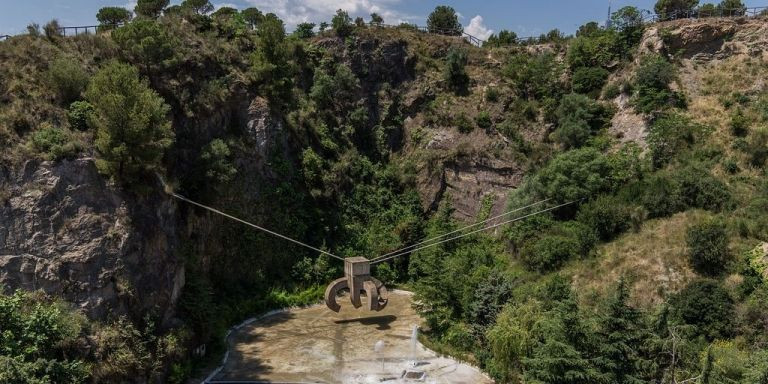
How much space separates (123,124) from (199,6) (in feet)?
65.7

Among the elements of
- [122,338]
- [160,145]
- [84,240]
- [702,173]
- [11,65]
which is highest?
[11,65]

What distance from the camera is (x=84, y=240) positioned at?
20.7m

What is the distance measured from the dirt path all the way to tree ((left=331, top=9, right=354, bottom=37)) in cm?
2430

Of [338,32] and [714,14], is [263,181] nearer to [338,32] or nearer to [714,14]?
[338,32]

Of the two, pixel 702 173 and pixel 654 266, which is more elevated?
pixel 702 173

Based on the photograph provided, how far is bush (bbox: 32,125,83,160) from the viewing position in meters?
21.1

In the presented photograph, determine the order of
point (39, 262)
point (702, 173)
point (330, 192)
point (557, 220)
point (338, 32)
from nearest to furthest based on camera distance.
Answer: point (39, 262) < point (702, 173) < point (557, 220) < point (330, 192) < point (338, 32)

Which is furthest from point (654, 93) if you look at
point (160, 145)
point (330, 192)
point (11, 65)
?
point (11, 65)

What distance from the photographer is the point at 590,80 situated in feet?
133

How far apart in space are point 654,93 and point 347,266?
24.1 metres

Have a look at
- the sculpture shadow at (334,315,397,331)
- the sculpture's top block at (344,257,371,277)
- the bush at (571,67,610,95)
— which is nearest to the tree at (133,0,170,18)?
the sculpture's top block at (344,257,371,277)

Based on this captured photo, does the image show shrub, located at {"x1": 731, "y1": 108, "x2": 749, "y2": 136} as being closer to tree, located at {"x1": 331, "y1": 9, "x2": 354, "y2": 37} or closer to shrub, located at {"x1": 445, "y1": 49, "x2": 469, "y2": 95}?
shrub, located at {"x1": 445, "y1": 49, "x2": 469, "y2": 95}

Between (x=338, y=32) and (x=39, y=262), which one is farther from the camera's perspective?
(x=338, y=32)

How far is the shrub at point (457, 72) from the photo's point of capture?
43938 mm
